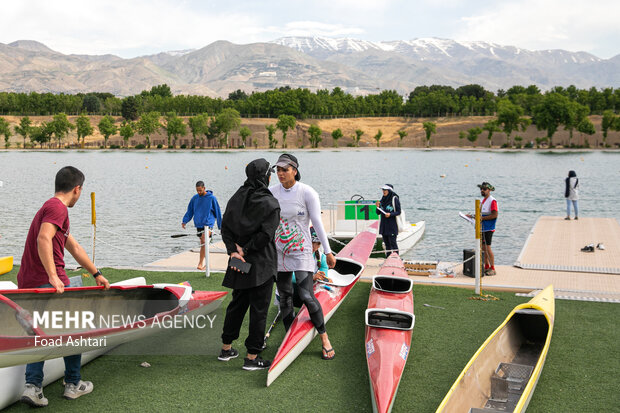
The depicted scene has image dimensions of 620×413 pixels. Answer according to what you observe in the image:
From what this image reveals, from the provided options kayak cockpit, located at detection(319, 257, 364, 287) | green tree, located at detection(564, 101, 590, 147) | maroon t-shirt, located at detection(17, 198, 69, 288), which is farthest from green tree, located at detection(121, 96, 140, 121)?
maroon t-shirt, located at detection(17, 198, 69, 288)

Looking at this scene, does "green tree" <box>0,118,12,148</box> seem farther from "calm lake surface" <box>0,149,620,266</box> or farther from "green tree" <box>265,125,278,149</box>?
"calm lake surface" <box>0,149,620,266</box>

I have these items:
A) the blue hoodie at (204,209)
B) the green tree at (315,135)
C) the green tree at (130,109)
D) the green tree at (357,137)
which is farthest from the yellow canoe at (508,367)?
the green tree at (130,109)

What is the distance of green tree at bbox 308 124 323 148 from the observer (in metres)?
145

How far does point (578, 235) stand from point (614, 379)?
43.1 ft

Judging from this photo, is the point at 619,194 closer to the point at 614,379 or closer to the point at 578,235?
the point at 578,235

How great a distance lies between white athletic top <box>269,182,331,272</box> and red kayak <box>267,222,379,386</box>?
30.4 inches

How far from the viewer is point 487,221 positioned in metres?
11.3

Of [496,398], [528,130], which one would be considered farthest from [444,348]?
[528,130]

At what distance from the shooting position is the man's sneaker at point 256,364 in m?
5.86

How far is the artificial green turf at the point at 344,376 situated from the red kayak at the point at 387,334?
262 mm


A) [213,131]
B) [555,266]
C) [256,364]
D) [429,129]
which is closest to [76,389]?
[256,364]

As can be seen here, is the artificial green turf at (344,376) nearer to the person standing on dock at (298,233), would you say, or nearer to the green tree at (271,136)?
the person standing on dock at (298,233)

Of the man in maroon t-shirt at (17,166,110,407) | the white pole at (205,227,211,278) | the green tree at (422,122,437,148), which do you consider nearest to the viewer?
the man in maroon t-shirt at (17,166,110,407)

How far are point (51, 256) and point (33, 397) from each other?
1345mm
